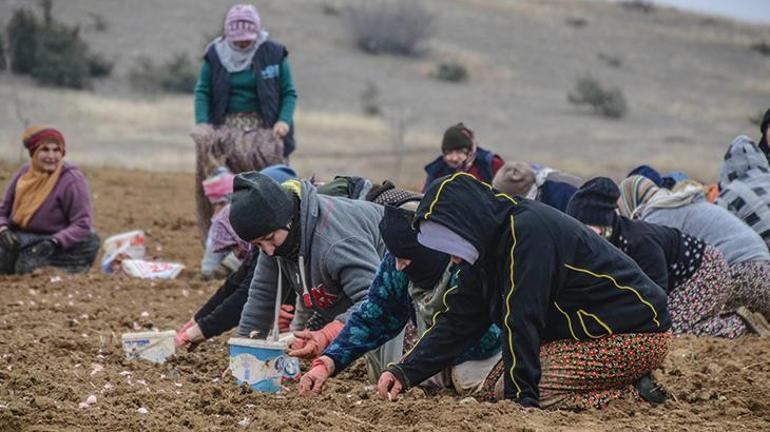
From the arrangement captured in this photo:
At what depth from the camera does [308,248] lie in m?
6.07

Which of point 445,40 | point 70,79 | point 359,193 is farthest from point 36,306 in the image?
point 445,40

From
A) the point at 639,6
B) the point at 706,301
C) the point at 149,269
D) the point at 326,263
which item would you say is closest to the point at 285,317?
the point at 326,263

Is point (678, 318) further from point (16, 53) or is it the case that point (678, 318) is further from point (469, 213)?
point (16, 53)

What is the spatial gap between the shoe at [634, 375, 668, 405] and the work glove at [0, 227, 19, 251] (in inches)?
238

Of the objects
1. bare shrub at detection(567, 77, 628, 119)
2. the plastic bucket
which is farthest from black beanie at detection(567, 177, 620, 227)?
bare shrub at detection(567, 77, 628, 119)

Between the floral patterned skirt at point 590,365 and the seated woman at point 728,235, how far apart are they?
9.09 ft

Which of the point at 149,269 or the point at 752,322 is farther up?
the point at 752,322

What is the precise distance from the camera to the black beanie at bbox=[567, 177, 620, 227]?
280 inches

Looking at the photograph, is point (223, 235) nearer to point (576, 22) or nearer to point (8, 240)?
point (8, 240)

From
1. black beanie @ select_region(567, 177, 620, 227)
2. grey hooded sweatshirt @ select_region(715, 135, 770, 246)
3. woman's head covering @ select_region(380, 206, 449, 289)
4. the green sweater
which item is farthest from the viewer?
the green sweater

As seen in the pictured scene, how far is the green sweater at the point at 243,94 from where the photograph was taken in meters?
10.8

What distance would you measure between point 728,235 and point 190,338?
3.41 metres

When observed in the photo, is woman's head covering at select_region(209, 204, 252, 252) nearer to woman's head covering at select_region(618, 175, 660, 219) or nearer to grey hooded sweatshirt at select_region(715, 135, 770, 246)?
woman's head covering at select_region(618, 175, 660, 219)

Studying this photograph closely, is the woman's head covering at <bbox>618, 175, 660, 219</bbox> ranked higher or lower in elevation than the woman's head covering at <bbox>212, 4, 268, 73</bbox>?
lower
